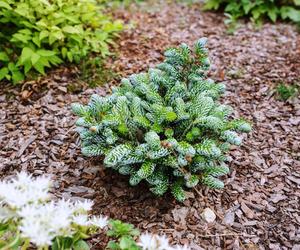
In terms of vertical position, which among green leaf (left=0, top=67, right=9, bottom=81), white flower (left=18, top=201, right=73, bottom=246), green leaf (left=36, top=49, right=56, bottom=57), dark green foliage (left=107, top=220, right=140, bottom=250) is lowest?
green leaf (left=0, top=67, right=9, bottom=81)

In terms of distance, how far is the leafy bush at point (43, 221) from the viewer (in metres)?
2.11

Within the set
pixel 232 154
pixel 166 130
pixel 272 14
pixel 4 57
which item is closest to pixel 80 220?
pixel 166 130

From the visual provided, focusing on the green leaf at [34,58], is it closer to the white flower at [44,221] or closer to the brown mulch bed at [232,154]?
the brown mulch bed at [232,154]

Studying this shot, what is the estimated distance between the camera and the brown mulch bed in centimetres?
301

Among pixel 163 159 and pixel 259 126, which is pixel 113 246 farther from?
pixel 259 126

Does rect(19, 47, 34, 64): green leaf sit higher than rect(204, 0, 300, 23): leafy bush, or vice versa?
rect(19, 47, 34, 64): green leaf

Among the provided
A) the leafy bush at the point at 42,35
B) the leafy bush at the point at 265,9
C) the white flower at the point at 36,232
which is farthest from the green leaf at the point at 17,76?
the leafy bush at the point at 265,9

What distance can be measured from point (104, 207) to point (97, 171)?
1.12 ft

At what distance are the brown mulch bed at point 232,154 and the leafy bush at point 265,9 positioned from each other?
53 centimetres

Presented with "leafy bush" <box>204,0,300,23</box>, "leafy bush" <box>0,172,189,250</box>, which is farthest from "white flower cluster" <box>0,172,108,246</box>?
"leafy bush" <box>204,0,300,23</box>

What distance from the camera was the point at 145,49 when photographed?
484cm

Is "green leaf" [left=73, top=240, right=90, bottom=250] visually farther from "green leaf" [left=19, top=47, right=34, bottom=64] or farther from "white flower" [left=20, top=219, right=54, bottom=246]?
"green leaf" [left=19, top=47, right=34, bottom=64]

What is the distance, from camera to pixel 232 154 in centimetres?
355

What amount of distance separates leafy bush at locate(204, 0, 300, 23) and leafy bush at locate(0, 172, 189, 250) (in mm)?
3949
